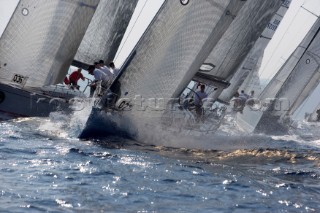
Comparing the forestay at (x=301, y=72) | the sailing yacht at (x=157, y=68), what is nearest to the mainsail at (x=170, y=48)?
the sailing yacht at (x=157, y=68)

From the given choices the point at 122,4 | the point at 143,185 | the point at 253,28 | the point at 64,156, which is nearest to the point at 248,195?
the point at 143,185

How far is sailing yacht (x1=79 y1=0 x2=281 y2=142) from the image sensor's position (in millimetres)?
13203

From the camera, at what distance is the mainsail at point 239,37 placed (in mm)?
17484

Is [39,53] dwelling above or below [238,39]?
below

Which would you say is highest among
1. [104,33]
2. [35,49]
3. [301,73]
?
[301,73]

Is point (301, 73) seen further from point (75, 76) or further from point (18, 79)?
point (18, 79)

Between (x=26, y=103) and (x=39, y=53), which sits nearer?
(x=26, y=103)

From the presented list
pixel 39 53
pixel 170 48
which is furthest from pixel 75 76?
pixel 170 48

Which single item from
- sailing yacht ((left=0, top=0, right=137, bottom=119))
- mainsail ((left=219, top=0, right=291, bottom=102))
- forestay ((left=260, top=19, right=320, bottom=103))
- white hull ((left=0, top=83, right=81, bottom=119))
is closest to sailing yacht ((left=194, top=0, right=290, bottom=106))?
sailing yacht ((left=0, top=0, right=137, bottom=119))

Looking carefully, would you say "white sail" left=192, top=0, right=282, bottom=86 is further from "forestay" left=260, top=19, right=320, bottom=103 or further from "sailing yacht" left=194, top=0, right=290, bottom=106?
"forestay" left=260, top=19, right=320, bottom=103

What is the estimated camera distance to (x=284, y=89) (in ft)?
88.0

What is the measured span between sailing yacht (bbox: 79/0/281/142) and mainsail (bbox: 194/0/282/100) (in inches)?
143

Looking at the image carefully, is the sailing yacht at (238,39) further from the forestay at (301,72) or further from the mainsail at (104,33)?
the forestay at (301,72)

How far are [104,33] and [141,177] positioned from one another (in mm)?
10996
